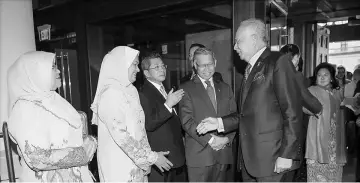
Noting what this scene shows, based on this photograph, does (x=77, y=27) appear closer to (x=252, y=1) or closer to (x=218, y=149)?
(x=252, y=1)

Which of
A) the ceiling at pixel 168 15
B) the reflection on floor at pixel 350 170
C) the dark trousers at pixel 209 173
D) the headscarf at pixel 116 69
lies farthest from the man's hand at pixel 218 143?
the reflection on floor at pixel 350 170

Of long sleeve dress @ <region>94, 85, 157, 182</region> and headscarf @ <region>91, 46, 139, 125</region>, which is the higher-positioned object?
headscarf @ <region>91, 46, 139, 125</region>

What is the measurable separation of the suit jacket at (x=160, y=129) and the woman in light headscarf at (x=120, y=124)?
324mm

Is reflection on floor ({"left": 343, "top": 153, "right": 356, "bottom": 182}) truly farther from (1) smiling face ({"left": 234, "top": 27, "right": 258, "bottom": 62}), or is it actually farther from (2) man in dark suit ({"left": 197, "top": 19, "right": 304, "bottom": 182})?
(1) smiling face ({"left": 234, "top": 27, "right": 258, "bottom": 62})

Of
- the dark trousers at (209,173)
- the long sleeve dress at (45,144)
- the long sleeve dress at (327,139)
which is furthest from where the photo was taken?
the long sleeve dress at (327,139)

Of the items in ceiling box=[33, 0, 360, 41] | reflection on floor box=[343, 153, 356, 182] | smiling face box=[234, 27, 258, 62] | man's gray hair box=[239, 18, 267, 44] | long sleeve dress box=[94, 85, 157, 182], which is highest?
ceiling box=[33, 0, 360, 41]

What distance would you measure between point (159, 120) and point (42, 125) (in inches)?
33.5

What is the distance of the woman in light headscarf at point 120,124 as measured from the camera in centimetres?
149

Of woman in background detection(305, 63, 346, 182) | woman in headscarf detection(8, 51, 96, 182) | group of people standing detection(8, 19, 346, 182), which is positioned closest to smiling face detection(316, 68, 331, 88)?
woman in background detection(305, 63, 346, 182)

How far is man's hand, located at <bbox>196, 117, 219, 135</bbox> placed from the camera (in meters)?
1.78

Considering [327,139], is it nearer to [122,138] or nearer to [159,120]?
[159,120]

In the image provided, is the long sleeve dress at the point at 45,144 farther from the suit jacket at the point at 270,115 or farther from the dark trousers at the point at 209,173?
the suit jacket at the point at 270,115

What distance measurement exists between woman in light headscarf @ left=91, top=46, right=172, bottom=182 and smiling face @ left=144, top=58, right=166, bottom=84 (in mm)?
384


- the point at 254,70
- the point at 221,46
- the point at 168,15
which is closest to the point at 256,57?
the point at 254,70
